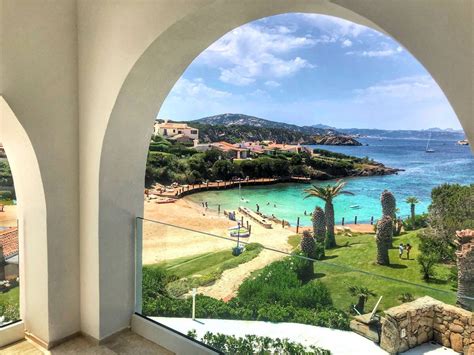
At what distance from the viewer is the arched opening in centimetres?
252

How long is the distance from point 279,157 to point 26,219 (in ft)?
41.2

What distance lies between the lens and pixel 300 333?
231 cm

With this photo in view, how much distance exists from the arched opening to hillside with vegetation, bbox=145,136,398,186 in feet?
36.2

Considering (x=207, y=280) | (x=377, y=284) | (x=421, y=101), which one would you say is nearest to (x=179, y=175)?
(x=421, y=101)

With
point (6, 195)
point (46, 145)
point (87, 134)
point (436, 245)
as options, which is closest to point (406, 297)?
point (87, 134)

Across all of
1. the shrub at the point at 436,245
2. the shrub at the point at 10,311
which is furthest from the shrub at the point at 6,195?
the shrub at the point at 436,245

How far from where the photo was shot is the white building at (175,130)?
555 inches

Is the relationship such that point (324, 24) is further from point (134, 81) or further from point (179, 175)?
point (134, 81)

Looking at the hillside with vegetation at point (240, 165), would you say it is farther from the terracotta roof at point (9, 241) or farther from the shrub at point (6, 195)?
the terracotta roof at point (9, 241)

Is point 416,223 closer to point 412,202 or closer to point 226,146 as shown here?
point 412,202

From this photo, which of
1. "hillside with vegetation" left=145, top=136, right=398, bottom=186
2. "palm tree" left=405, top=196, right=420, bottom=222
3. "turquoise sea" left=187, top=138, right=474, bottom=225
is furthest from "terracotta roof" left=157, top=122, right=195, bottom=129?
"palm tree" left=405, top=196, right=420, bottom=222

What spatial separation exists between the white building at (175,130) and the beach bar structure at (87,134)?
1146 centimetres

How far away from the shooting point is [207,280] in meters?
3.07

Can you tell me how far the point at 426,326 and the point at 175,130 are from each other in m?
13.2
